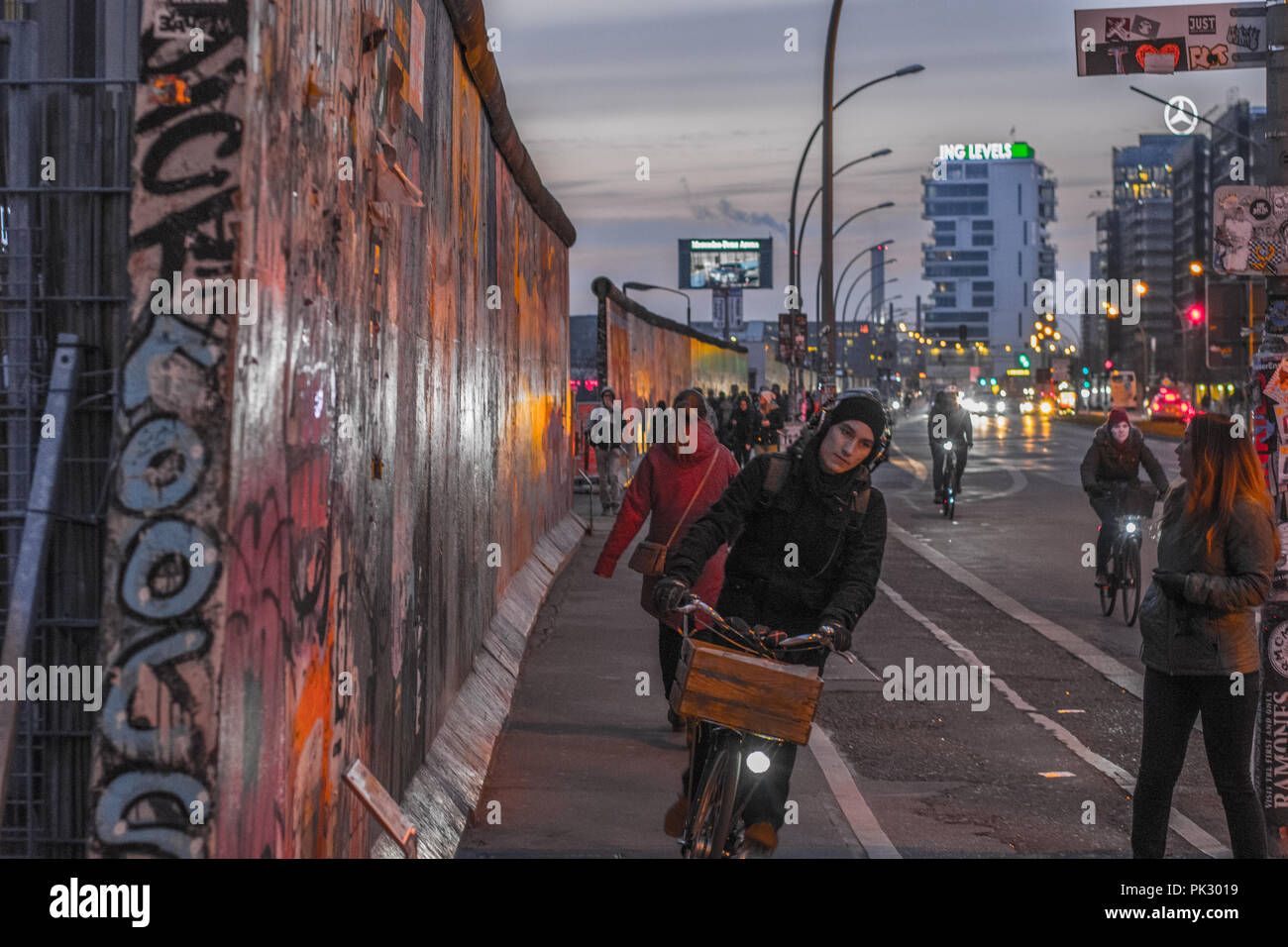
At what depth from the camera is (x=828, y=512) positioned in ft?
18.0

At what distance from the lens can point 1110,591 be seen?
13305mm

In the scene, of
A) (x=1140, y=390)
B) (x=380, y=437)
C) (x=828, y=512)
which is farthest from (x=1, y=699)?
(x=1140, y=390)

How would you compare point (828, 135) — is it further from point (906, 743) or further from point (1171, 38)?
point (1171, 38)

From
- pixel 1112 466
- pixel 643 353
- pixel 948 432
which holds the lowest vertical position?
pixel 1112 466

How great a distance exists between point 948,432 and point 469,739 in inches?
647

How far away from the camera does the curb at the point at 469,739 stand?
6.09m

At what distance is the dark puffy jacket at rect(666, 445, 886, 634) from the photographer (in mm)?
5465

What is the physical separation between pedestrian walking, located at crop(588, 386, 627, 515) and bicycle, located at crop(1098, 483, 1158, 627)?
10979 millimetres

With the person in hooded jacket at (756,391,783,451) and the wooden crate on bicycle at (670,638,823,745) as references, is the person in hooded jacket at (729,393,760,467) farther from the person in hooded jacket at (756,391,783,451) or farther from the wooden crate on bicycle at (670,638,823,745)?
the wooden crate on bicycle at (670,638,823,745)

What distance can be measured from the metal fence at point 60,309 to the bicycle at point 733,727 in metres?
1.86

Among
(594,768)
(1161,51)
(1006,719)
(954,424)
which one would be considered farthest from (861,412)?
(954,424)

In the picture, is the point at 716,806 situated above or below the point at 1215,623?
below
